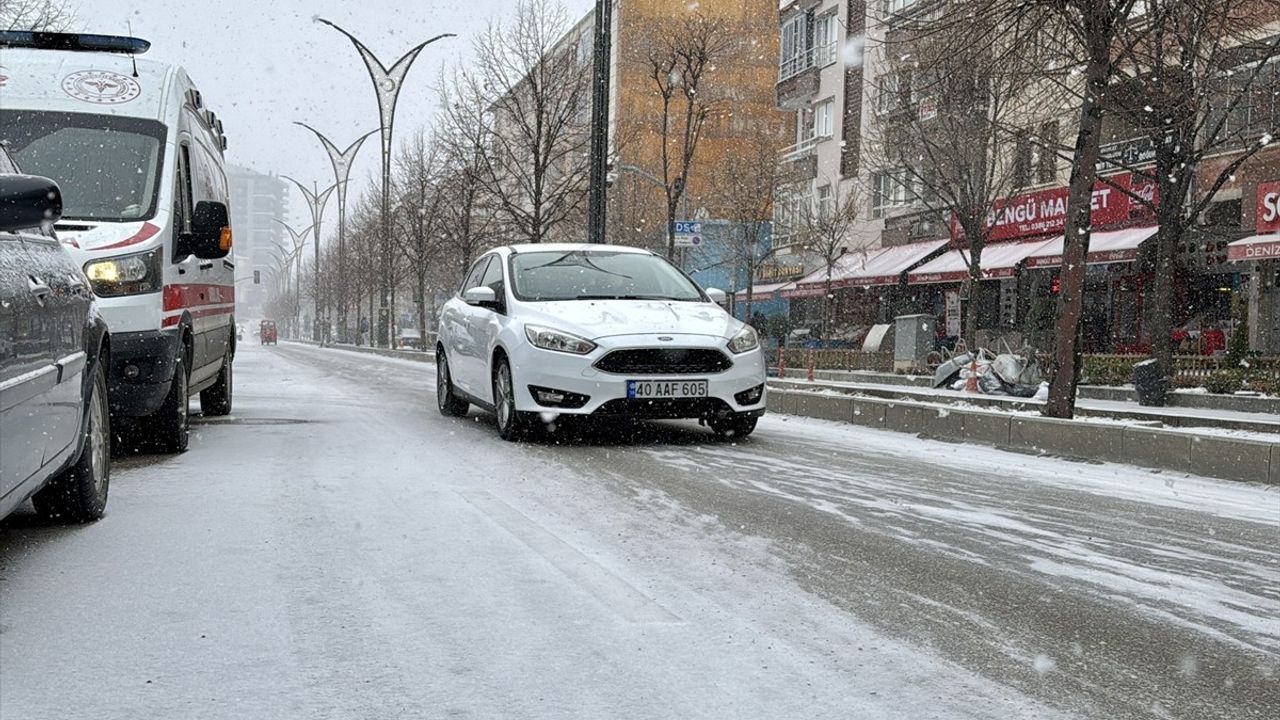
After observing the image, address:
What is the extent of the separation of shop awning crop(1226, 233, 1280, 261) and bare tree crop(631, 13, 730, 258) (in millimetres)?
9807

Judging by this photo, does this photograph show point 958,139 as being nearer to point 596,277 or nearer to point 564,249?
point 564,249

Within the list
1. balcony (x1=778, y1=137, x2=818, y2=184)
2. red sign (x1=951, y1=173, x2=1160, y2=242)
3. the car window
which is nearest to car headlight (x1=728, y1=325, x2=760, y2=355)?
the car window

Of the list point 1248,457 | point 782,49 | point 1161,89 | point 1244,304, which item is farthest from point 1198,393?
point 782,49

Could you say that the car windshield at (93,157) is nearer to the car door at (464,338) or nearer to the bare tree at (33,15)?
the car door at (464,338)

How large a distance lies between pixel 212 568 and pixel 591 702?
6.55 ft

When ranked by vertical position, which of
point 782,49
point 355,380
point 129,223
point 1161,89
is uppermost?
point 782,49

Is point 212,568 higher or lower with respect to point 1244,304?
lower

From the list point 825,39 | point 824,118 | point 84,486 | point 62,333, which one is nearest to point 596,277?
point 84,486

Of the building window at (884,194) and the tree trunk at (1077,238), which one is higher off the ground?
the building window at (884,194)

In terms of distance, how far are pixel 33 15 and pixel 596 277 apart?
21.0 m

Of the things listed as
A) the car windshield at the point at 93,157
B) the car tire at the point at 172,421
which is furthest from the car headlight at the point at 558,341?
the car windshield at the point at 93,157

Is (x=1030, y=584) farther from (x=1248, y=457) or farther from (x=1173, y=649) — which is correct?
(x=1248, y=457)

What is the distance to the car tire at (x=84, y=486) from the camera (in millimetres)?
5070

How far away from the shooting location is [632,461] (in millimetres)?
7781
